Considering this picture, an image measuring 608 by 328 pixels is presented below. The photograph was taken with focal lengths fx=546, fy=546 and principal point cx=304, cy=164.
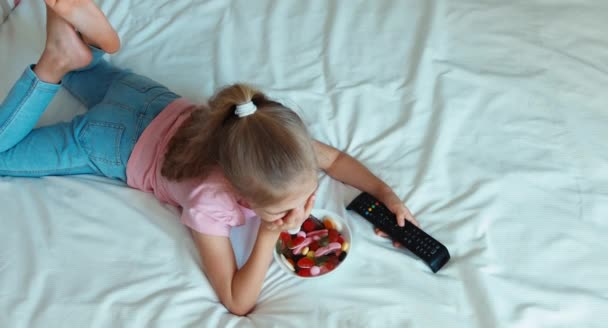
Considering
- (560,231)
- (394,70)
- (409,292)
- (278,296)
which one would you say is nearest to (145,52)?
(394,70)

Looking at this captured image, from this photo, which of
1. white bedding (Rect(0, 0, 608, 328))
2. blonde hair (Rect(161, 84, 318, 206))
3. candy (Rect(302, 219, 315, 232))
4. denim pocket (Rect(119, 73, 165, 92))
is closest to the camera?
blonde hair (Rect(161, 84, 318, 206))

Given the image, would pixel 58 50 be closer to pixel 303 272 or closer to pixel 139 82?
pixel 139 82

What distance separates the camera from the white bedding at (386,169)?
2.87 ft

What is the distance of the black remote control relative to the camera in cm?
90

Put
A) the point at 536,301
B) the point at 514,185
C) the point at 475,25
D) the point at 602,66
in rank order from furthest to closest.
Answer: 1. the point at 475,25
2. the point at 602,66
3. the point at 514,185
4. the point at 536,301

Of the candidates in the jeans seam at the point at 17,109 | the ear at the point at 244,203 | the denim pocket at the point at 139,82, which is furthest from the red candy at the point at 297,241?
the jeans seam at the point at 17,109

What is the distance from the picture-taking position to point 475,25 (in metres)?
1.27

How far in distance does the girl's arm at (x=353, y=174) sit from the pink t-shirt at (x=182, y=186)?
175 mm

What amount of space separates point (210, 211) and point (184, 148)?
0.11m

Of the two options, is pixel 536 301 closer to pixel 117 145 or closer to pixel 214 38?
pixel 117 145

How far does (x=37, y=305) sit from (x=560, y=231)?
34.7 inches

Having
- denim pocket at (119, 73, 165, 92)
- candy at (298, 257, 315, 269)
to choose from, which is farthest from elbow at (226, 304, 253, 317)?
denim pocket at (119, 73, 165, 92)

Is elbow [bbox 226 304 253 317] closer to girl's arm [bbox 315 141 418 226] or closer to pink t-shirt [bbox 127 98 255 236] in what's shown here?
pink t-shirt [bbox 127 98 255 236]

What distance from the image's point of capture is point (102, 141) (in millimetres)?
1067
